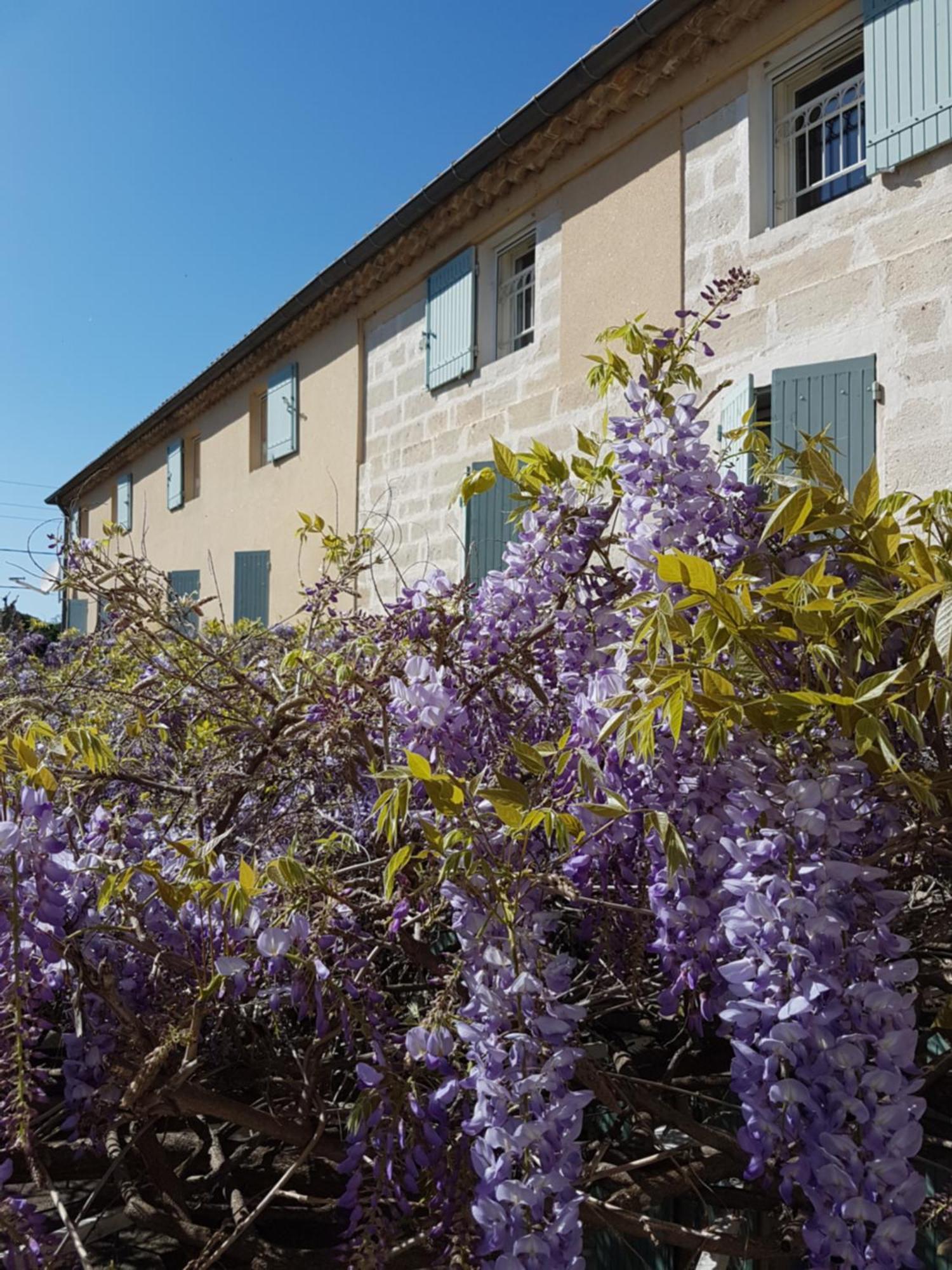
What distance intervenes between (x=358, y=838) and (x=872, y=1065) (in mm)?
965

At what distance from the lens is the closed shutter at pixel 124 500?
17188 millimetres

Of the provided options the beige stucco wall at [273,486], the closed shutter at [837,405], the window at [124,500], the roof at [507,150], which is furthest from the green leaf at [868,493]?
the window at [124,500]

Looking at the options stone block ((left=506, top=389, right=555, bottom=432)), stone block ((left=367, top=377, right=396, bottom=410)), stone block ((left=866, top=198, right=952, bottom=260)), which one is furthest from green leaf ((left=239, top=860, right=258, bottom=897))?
stone block ((left=367, top=377, right=396, bottom=410))

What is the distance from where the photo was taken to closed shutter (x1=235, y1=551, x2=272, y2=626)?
11.3 m

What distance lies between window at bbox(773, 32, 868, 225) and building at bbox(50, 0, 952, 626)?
1cm

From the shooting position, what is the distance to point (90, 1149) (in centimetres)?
149

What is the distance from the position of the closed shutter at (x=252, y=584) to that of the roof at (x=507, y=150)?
213cm

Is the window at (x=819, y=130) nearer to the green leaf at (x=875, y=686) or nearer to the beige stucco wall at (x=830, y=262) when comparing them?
the beige stucco wall at (x=830, y=262)

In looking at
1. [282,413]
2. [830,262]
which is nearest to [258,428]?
[282,413]

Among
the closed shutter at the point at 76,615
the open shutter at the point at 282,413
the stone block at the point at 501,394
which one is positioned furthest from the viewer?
the closed shutter at the point at 76,615

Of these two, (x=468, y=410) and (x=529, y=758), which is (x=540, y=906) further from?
(x=468, y=410)

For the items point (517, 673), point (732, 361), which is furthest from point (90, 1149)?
point (732, 361)

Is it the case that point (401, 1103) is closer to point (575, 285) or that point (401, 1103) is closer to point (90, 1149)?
point (90, 1149)

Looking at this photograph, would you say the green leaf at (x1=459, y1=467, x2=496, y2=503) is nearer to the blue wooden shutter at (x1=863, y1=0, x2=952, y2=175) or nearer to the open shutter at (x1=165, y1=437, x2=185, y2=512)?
the blue wooden shutter at (x1=863, y1=0, x2=952, y2=175)
